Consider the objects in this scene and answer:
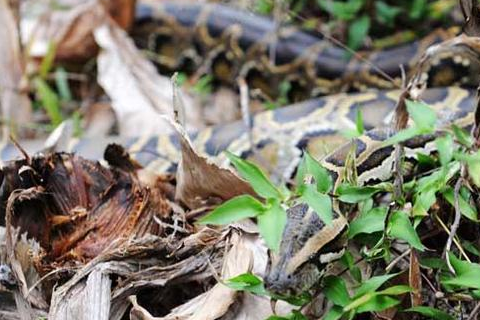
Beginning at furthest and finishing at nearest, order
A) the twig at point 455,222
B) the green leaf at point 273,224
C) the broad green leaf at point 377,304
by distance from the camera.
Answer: the twig at point 455,222 < the broad green leaf at point 377,304 < the green leaf at point 273,224

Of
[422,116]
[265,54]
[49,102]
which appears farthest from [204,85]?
[422,116]

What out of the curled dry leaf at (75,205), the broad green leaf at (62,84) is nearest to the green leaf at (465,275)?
the curled dry leaf at (75,205)

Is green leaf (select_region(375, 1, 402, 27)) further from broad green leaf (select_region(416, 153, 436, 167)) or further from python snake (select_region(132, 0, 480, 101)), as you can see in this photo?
broad green leaf (select_region(416, 153, 436, 167))

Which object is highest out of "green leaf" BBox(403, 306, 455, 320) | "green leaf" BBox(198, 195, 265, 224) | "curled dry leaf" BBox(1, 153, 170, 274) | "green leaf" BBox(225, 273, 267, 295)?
"green leaf" BBox(198, 195, 265, 224)

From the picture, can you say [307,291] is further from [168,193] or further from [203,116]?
[203,116]

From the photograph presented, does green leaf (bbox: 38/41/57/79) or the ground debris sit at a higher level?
the ground debris

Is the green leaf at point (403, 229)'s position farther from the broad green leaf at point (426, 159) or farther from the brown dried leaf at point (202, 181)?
the brown dried leaf at point (202, 181)

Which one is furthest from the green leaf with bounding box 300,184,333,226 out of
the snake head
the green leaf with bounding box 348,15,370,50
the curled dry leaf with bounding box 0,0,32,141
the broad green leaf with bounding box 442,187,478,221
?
the curled dry leaf with bounding box 0,0,32,141
